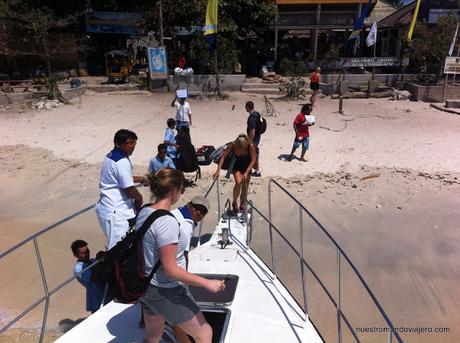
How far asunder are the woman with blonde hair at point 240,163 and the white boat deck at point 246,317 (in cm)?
187

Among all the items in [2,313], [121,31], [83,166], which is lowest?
[2,313]

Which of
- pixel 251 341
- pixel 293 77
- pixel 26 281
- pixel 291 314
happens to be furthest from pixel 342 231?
pixel 293 77

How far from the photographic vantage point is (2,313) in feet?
19.2

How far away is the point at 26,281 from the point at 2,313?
681 millimetres

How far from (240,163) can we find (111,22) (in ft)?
69.9

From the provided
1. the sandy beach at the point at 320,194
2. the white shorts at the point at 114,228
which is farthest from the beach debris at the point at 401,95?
the white shorts at the point at 114,228

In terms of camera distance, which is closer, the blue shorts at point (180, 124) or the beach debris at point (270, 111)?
the blue shorts at point (180, 124)

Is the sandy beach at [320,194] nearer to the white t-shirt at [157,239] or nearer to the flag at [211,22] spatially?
the flag at [211,22]

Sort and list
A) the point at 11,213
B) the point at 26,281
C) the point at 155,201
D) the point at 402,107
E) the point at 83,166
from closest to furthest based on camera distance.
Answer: the point at 155,201 → the point at 26,281 → the point at 11,213 → the point at 83,166 → the point at 402,107

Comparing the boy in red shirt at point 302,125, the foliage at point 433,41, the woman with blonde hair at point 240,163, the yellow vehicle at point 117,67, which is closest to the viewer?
the woman with blonde hair at point 240,163

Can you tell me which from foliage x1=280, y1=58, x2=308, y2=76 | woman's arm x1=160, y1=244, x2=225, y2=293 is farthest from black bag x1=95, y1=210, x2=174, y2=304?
foliage x1=280, y1=58, x2=308, y2=76

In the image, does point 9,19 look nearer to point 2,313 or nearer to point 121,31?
point 121,31

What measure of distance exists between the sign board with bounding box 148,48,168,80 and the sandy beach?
301 cm

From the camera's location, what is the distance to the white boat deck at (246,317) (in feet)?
10.7
